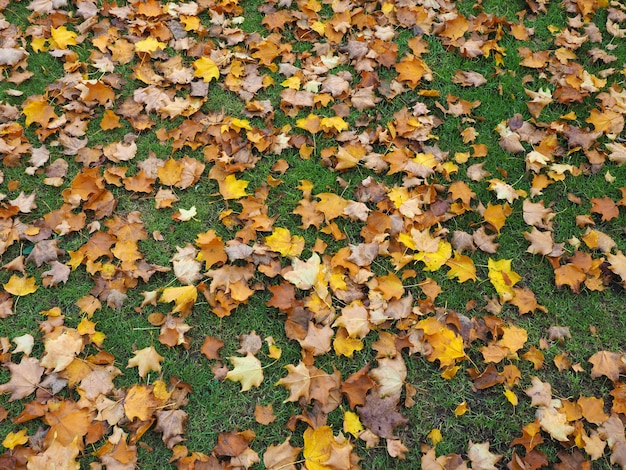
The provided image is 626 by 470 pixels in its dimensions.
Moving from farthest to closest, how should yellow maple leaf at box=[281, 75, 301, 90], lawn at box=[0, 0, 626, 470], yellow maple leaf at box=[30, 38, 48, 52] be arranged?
yellow maple leaf at box=[30, 38, 48, 52] → yellow maple leaf at box=[281, 75, 301, 90] → lawn at box=[0, 0, 626, 470]

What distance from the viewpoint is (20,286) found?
2891mm

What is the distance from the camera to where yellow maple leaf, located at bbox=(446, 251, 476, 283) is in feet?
9.84

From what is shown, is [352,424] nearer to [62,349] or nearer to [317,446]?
[317,446]

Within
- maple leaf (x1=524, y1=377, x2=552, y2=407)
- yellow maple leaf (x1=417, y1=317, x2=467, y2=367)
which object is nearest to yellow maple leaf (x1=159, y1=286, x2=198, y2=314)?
yellow maple leaf (x1=417, y1=317, x2=467, y2=367)

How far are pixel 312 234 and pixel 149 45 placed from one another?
218 cm

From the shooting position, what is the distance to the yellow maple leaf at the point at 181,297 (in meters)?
2.83

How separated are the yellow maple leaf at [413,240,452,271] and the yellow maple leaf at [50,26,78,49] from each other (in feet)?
10.5

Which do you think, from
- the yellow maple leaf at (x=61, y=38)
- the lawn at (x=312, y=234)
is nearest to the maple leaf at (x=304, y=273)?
the lawn at (x=312, y=234)

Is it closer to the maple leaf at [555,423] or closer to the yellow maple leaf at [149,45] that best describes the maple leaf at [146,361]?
the maple leaf at [555,423]

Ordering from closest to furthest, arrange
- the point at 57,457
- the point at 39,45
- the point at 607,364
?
the point at 57,457 → the point at 607,364 → the point at 39,45

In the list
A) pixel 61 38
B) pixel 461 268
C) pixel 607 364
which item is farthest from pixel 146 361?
pixel 61 38

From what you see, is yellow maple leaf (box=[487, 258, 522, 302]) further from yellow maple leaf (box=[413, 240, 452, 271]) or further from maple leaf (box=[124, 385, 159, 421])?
maple leaf (box=[124, 385, 159, 421])

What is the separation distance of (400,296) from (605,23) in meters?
3.34

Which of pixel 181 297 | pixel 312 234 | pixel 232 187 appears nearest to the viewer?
pixel 181 297
